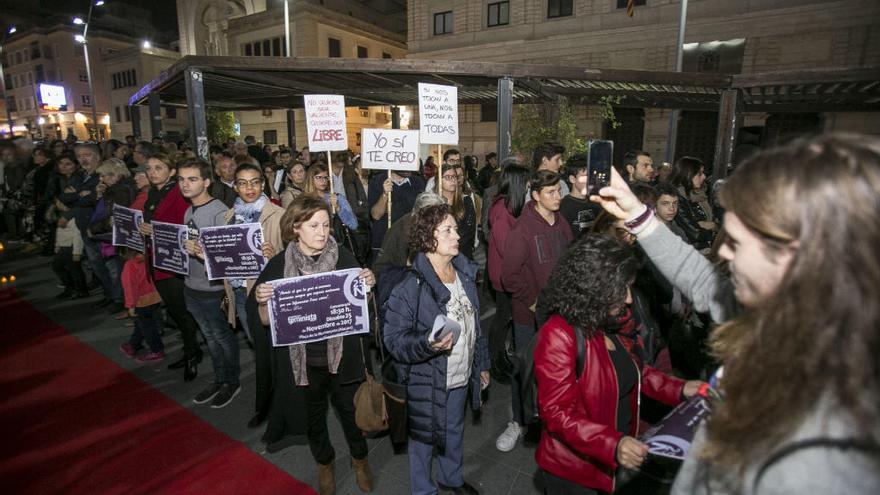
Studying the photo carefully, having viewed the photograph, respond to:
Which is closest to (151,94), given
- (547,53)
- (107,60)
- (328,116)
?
(328,116)

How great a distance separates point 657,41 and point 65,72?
63.8m

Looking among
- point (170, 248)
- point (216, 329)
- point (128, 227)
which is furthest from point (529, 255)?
point (128, 227)

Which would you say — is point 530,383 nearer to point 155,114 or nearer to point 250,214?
point 250,214

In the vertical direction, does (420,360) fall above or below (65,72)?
below

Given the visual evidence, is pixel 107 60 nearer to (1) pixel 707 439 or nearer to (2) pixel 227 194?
(2) pixel 227 194

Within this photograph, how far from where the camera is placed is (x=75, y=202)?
732cm

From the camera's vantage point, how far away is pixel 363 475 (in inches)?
142

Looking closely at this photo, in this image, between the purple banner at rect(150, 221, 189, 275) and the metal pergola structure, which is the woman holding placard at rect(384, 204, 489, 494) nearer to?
the purple banner at rect(150, 221, 189, 275)

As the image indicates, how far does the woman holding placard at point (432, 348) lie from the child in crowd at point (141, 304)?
376cm

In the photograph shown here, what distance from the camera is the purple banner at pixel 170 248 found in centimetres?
452

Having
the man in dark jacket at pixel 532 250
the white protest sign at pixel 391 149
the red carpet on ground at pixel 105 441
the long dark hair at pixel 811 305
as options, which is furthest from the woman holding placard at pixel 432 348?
the white protest sign at pixel 391 149

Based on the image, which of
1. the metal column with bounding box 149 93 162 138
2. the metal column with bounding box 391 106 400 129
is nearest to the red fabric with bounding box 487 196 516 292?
the metal column with bounding box 149 93 162 138

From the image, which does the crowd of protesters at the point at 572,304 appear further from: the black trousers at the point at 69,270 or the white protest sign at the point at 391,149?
the white protest sign at the point at 391,149

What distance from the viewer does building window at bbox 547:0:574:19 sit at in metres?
24.9
